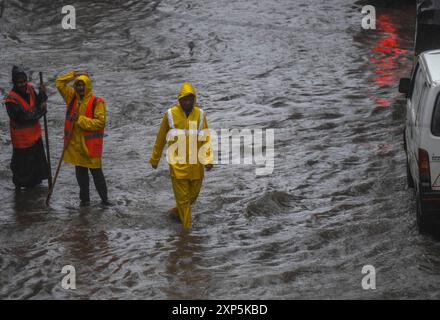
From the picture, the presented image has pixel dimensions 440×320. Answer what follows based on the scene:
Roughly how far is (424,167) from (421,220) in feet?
2.21

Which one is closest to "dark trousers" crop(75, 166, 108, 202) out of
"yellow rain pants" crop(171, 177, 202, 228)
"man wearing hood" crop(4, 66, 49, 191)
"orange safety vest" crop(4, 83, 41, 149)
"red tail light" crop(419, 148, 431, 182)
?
"man wearing hood" crop(4, 66, 49, 191)

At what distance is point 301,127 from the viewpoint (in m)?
16.2

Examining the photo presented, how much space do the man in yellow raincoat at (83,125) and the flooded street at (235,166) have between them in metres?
0.69

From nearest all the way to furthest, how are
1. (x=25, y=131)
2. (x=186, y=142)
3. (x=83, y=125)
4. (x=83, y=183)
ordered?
1. (x=186, y=142)
2. (x=83, y=125)
3. (x=83, y=183)
4. (x=25, y=131)

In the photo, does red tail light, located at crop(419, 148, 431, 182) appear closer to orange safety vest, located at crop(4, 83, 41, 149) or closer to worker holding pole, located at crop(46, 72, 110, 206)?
worker holding pole, located at crop(46, 72, 110, 206)

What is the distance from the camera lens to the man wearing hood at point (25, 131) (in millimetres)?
12508

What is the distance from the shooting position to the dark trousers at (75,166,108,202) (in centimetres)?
1214

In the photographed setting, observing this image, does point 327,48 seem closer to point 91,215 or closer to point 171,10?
point 171,10

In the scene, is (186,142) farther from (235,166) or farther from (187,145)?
(235,166)

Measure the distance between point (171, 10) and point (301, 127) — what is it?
389 inches

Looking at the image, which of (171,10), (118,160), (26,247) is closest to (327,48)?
(171,10)

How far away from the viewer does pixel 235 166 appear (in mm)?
14469

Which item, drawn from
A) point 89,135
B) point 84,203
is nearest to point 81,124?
point 89,135

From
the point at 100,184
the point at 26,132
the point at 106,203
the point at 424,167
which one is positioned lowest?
the point at 106,203
